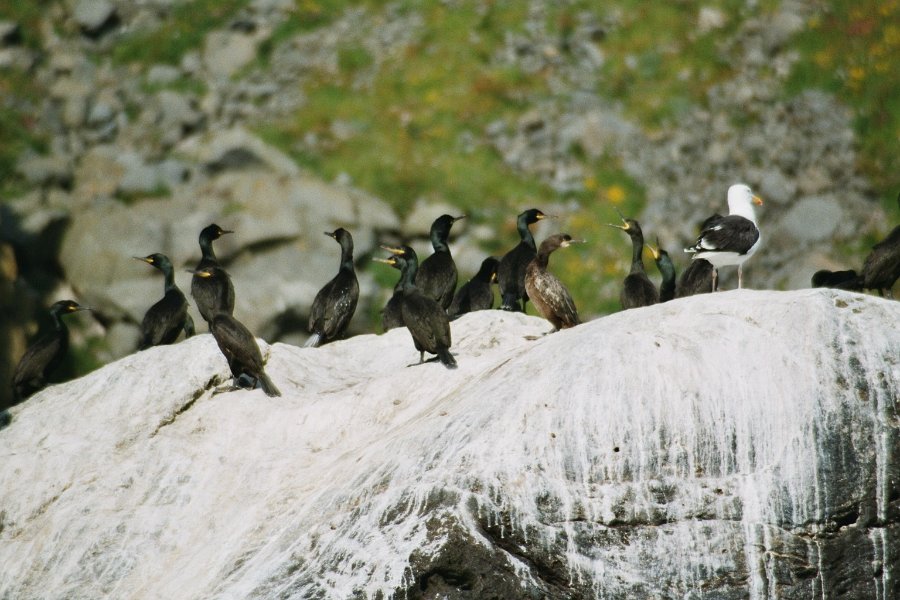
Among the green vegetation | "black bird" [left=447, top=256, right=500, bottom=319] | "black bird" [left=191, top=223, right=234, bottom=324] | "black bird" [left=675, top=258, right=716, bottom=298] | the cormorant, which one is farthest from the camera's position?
the green vegetation

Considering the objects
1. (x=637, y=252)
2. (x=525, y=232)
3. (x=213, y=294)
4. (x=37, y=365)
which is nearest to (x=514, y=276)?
(x=525, y=232)

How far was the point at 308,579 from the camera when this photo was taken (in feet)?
30.4

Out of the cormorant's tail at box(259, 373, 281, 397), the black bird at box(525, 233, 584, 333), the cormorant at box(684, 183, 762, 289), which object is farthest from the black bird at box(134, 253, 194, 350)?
the cormorant at box(684, 183, 762, 289)

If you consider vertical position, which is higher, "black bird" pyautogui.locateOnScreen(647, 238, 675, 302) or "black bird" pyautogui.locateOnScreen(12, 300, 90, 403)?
"black bird" pyautogui.locateOnScreen(647, 238, 675, 302)

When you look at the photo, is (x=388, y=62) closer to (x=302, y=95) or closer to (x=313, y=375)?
(x=302, y=95)

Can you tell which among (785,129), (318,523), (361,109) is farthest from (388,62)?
(318,523)

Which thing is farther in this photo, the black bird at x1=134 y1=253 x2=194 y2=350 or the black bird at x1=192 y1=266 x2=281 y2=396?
the black bird at x1=134 y1=253 x2=194 y2=350

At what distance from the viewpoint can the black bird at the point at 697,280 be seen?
45.4ft

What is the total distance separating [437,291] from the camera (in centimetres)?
1455

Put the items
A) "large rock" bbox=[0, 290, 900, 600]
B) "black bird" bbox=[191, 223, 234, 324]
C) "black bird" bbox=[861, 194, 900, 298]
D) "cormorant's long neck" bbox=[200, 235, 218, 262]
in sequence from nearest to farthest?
"large rock" bbox=[0, 290, 900, 600] < "black bird" bbox=[861, 194, 900, 298] < "black bird" bbox=[191, 223, 234, 324] < "cormorant's long neck" bbox=[200, 235, 218, 262]

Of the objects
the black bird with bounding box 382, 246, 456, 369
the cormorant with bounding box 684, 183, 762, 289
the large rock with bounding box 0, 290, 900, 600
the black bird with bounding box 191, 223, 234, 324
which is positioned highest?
the cormorant with bounding box 684, 183, 762, 289

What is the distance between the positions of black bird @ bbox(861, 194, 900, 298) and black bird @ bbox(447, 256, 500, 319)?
4637 mm

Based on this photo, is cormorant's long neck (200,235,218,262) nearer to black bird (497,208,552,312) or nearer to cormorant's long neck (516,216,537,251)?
black bird (497,208,552,312)

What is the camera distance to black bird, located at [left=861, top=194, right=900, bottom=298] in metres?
12.6
